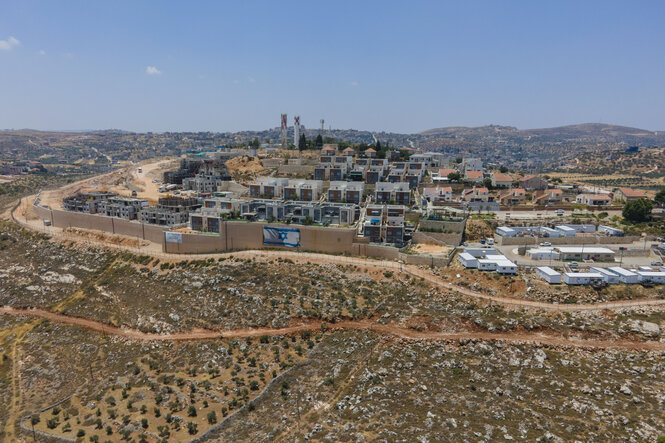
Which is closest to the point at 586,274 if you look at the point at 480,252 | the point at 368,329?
the point at 480,252

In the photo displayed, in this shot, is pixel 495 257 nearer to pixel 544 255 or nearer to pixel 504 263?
pixel 504 263

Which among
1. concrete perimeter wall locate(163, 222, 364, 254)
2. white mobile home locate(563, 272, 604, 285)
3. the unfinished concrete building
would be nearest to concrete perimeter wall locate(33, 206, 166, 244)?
the unfinished concrete building

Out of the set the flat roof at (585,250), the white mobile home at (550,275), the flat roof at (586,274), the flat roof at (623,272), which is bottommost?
the white mobile home at (550,275)

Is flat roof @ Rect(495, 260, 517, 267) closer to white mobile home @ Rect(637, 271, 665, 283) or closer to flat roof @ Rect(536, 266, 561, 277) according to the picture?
flat roof @ Rect(536, 266, 561, 277)

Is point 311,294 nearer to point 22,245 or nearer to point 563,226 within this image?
point 563,226

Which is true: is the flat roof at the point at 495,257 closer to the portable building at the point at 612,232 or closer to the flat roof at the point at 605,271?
the flat roof at the point at 605,271

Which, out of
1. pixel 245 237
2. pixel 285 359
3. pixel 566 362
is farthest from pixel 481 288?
pixel 245 237

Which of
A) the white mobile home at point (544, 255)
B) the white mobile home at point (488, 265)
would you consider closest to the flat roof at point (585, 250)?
the white mobile home at point (544, 255)

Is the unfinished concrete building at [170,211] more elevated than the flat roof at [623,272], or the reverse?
the unfinished concrete building at [170,211]
